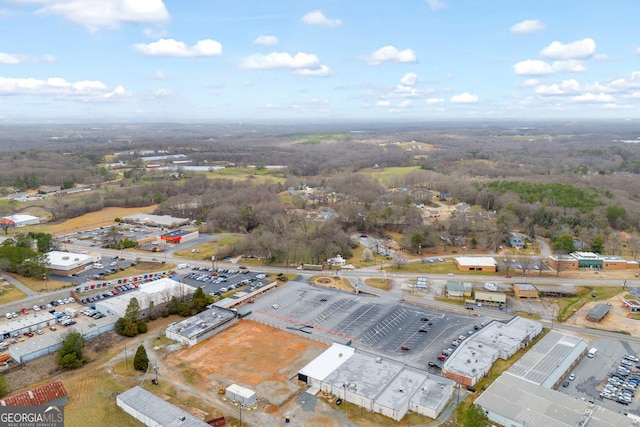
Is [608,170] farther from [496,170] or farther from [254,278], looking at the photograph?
[254,278]

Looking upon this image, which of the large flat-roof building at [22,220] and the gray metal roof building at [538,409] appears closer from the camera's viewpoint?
the gray metal roof building at [538,409]

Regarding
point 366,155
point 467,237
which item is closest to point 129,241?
point 467,237

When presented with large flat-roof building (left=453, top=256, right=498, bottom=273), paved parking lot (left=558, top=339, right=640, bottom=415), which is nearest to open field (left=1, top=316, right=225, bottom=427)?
paved parking lot (left=558, top=339, right=640, bottom=415)

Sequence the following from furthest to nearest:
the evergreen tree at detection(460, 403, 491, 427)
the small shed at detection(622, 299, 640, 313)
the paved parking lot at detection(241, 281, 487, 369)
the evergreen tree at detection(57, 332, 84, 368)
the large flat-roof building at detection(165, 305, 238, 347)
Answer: the small shed at detection(622, 299, 640, 313) → the large flat-roof building at detection(165, 305, 238, 347) → the paved parking lot at detection(241, 281, 487, 369) → the evergreen tree at detection(57, 332, 84, 368) → the evergreen tree at detection(460, 403, 491, 427)

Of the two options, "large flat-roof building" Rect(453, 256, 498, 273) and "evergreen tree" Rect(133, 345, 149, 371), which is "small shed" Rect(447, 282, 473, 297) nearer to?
"large flat-roof building" Rect(453, 256, 498, 273)

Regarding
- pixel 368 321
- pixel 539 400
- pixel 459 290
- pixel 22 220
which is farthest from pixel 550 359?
pixel 22 220

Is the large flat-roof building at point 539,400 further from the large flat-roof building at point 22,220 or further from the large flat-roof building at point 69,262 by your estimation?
the large flat-roof building at point 22,220

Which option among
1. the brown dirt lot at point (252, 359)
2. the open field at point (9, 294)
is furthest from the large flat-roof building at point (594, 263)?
the open field at point (9, 294)
